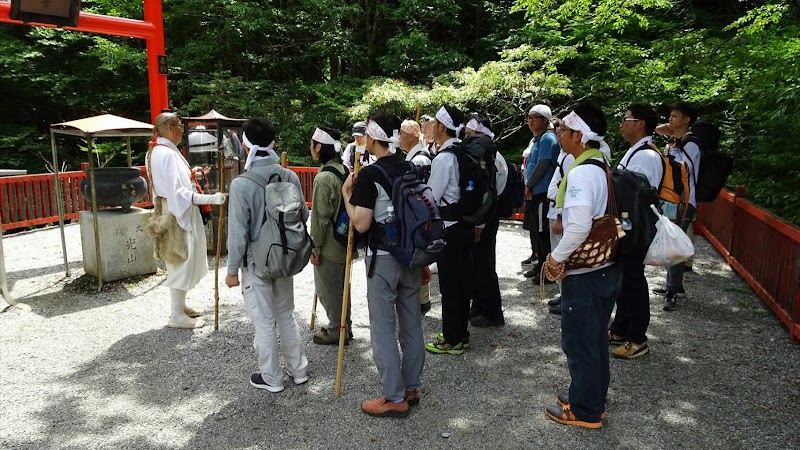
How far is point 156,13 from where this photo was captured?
8.45 m

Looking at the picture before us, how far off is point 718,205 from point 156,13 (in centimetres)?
881

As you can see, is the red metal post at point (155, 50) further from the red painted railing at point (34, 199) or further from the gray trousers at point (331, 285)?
the gray trousers at point (331, 285)

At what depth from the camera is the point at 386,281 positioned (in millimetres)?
3684

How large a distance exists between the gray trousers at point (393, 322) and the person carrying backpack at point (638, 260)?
1.87 m

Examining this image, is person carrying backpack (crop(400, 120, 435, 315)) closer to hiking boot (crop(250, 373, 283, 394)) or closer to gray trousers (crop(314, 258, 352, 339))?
gray trousers (crop(314, 258, 352, 339))

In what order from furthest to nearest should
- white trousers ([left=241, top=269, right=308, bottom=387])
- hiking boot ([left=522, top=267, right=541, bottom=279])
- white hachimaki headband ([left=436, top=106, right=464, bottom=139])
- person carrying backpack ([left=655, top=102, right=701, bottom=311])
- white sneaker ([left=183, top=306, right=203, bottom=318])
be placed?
hiking boot ([left=522, top=267, right=541, bottom=279]) < person carrying backpack ([left=655, top=102, right=701, bottom=311]) < white sneaker ([left=183, top=306, right=203, bottom=318]) < white hachimaki headband ([left=436, top=106, right=464, bottom=139]) < white trousers ([left=241, top=269, right=308, bottom=387])

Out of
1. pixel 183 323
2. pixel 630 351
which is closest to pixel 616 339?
pixel 630 351

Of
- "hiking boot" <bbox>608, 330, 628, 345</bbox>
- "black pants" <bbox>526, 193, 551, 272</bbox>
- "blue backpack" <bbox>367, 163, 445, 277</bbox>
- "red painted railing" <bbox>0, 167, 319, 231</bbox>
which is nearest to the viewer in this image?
"blue backpack" <bbox>367, 163, 445, 277</bbox>

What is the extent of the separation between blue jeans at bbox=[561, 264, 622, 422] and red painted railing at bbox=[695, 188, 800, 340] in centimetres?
266

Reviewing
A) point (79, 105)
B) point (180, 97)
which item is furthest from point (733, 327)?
point (79, 105)

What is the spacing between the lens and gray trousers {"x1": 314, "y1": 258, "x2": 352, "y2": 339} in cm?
488

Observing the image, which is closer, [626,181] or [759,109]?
[626,181]

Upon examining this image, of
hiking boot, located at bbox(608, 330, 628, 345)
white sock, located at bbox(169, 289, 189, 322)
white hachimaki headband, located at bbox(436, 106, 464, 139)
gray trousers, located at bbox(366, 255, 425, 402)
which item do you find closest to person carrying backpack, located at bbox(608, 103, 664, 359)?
hiking boot, located at bbox(608, 330, 628, 345)

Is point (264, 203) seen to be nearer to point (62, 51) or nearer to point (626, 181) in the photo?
point (626, 181)
